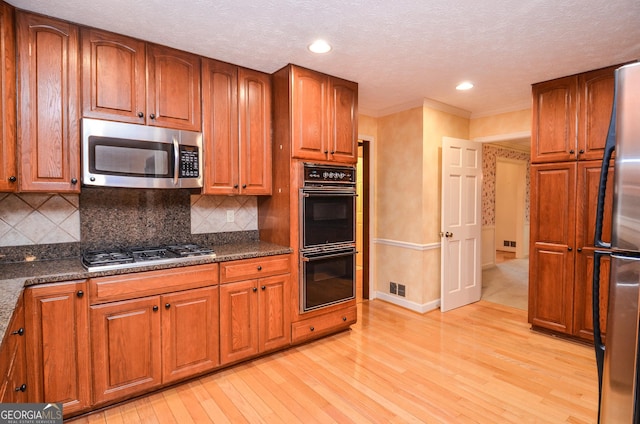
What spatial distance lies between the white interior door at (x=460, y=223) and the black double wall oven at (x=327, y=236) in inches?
51.9

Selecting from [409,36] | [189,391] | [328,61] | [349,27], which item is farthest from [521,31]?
[189,391]

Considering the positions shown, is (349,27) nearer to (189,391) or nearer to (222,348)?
(222,348)

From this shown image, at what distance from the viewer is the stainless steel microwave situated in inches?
87.7

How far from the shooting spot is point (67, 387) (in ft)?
6.53

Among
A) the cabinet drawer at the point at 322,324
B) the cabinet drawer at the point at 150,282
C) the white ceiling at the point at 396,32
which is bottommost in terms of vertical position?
the cabinet drawer at the point at 322,324

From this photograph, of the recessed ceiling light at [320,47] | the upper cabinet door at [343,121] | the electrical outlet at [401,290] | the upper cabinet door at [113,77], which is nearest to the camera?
the upper cabinet door at [113,77]

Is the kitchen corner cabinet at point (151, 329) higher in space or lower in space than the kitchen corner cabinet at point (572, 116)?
lower

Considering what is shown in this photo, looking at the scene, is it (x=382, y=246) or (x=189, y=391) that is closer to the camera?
(x=189, y=391)

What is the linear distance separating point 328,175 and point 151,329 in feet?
5.98

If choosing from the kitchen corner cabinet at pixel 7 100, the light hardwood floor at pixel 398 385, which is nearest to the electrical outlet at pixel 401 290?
the light hardwood floor at pixel 398 385

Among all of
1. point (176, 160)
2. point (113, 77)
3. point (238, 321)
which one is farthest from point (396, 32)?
point (238, 321)

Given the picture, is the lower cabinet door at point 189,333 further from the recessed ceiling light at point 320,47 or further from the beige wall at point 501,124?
the beige wall at point 501,124

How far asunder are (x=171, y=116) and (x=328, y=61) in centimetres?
132

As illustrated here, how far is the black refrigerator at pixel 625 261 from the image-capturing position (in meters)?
1.32
